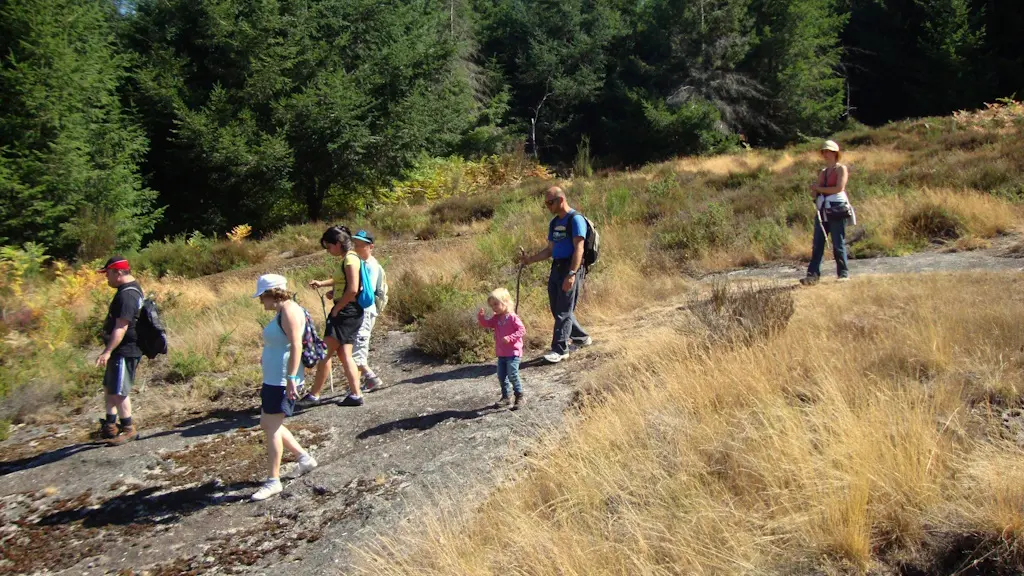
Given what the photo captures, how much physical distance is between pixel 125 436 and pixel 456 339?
326 centimetres

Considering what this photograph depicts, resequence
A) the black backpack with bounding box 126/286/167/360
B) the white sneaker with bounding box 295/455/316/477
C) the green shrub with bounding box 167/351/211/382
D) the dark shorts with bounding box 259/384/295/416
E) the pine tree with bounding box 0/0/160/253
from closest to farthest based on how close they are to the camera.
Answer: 1. the dark shorts with bounding box 259/384/295/416
2. the white sneaker with bounding box 295/455/316/477
3. the black backpack with bounding box 126/286/167/360
4. the green shrub with bounding box 167/351/211/382
5. the pine tree with bounding box 0/0/160/253

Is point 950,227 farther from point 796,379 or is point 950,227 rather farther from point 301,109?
point 301,109

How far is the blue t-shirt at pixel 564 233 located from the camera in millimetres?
6465

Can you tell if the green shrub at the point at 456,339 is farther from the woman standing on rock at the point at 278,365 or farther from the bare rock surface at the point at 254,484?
the woman standing on rock at the point at 278,365

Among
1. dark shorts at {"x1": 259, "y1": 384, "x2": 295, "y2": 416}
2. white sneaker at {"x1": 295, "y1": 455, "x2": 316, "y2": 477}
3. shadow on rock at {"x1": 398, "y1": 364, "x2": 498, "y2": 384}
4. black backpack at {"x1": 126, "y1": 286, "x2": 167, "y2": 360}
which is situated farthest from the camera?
shadow on rock at {"x1": 398, "y1": 364, "x2": 498, "y2": 384}

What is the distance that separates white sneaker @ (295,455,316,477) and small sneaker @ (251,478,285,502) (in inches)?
9.1

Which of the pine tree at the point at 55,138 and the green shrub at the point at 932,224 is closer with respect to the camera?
the green shrub at the point at 932,224

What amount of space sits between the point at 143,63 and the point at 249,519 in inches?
880

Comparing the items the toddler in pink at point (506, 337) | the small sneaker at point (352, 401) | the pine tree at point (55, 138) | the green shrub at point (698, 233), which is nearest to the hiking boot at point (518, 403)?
the toddler in pink at point (506, 337)

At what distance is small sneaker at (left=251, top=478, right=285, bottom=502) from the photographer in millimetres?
4812

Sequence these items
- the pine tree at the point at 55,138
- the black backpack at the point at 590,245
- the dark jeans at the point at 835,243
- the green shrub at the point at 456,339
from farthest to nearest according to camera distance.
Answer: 1. the pine tree at the point at 55,138
2. the green shrub at the point at 456,339
3. the dark jeans at the point at 835,243
4. the black backpack at the point at 590,245

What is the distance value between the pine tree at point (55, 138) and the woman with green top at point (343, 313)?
13553 mm

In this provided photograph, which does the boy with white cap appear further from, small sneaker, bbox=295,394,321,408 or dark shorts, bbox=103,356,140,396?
dark shorts, bbox=103,356,140,396

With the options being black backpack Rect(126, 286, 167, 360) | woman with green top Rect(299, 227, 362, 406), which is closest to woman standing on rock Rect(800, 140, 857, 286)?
woman with green top Rect(299, 227, 362, 406)
